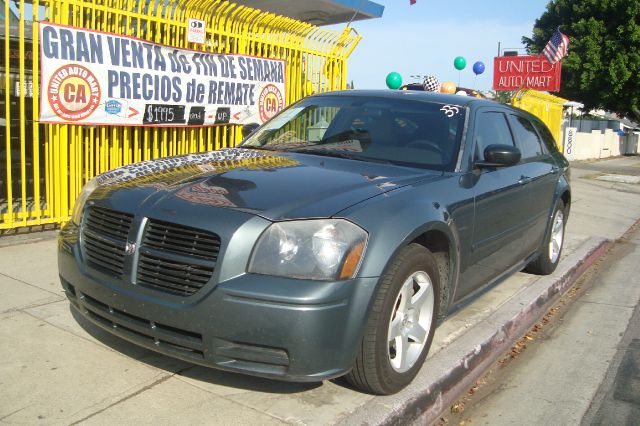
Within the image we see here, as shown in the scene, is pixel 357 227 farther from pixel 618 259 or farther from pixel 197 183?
pixel 618 259

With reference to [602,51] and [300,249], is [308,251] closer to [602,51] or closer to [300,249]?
[300,249]

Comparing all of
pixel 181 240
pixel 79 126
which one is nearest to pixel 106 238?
pixel 181 240

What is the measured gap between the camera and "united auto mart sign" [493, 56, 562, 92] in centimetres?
1819

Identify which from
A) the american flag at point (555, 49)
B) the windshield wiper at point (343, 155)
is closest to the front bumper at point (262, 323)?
the windshield wiper at point (343, 155)

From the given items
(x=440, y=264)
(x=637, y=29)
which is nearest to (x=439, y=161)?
(x=440, y=264)

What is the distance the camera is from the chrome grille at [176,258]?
2.87 metres

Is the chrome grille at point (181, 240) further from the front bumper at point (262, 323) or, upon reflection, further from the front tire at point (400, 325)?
the front tire at point (400, 325)

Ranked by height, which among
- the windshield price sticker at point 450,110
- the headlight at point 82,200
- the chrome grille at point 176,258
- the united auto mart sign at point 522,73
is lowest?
the chrome grille at point 176,258

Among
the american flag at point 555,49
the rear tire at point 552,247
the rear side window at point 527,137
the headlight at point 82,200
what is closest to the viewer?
the headlight at point 82,200

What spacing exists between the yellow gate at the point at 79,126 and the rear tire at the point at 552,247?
4442 millimetres

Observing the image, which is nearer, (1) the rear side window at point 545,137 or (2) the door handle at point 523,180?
(2) the door handle at point 523,180

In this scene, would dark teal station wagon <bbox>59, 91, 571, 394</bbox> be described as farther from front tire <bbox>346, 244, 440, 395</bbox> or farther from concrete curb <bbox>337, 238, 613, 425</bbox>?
concrete curb <bbox>337, 238, 613, 425</bbox>

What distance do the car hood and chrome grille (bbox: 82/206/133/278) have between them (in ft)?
0.31

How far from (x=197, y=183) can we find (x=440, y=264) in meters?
1.53
